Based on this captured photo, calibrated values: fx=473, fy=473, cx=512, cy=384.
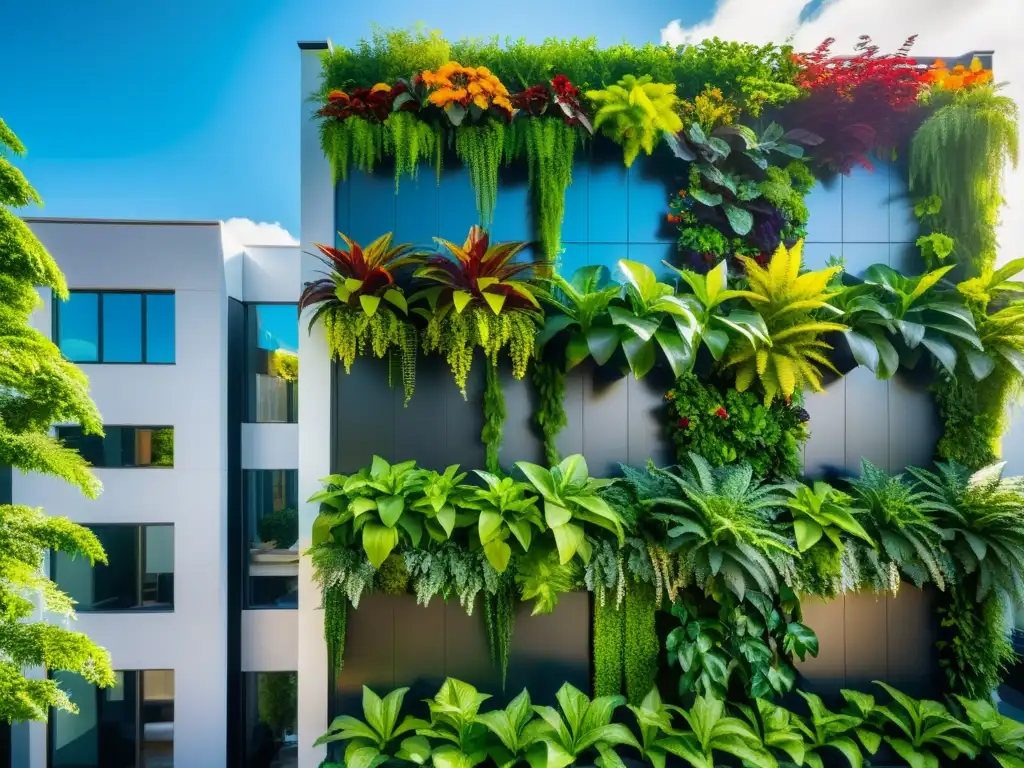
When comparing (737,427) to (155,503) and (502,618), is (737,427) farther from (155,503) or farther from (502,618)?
(155,503)

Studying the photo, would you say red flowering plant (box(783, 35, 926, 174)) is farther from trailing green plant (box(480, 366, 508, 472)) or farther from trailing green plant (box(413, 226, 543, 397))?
trailing green plant (box(480, 366, 508, 472))

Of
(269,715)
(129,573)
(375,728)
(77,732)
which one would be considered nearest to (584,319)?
(375,728)

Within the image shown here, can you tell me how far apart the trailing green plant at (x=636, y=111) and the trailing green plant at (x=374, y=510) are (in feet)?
7.50

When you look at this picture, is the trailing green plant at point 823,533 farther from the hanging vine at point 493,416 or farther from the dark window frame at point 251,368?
the dark window frame at point 251,368

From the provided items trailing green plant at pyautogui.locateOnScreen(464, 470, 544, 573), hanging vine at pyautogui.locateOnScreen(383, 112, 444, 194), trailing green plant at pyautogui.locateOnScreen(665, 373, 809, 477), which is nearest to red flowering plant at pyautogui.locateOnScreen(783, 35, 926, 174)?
trailing green plant at pyautogui.locateOnScreen(665, 373, 809, 477)

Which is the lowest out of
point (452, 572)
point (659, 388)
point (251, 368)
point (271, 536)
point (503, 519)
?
point (271, 536)

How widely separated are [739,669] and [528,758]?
1238 millimetres

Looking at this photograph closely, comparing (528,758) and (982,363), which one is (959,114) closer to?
(982,363)

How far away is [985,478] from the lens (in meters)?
2.61

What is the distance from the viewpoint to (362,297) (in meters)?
2.46

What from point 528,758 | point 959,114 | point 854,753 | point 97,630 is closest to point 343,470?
point 528,758

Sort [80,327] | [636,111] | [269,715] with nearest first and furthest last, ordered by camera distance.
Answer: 1. [636,111]
2. [80,327]
3. [269,715]

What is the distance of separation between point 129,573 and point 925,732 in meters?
7.65

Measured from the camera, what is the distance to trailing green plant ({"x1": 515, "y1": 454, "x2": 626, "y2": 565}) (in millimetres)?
2301
